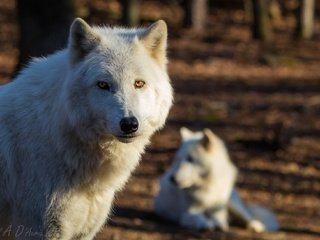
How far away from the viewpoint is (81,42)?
508 centimetres

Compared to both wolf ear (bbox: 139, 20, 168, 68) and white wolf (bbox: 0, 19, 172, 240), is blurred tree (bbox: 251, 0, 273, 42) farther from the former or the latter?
white wolf (bbox: 0, 19, 172, 240)

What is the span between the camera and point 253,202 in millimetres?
10492

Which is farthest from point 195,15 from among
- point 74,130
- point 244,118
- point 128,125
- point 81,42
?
point 128,125

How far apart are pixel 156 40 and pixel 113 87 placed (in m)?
0.59

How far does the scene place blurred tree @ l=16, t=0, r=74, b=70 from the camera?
924cm

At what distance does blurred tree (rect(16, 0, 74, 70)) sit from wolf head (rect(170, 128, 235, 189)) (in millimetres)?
1940

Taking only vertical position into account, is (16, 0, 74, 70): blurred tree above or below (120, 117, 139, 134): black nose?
below

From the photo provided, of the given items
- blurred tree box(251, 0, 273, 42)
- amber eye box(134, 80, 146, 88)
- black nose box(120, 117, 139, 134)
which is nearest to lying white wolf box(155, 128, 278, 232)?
amber eye box(134, 80, 146, 88)

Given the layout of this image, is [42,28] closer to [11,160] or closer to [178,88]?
[11,160]

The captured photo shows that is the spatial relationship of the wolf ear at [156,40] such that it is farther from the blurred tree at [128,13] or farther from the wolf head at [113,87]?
the blurred tree at [128,13]

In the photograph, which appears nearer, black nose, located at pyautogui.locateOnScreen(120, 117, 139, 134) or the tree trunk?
black nose, located at pyautogui.locateOnScreen(120, 117, 139, 134)

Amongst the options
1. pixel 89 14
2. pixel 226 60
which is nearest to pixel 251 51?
pixel 226 60

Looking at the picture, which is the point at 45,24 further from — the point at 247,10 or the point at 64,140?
the point at 247,10

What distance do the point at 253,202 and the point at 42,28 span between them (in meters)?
3.60
